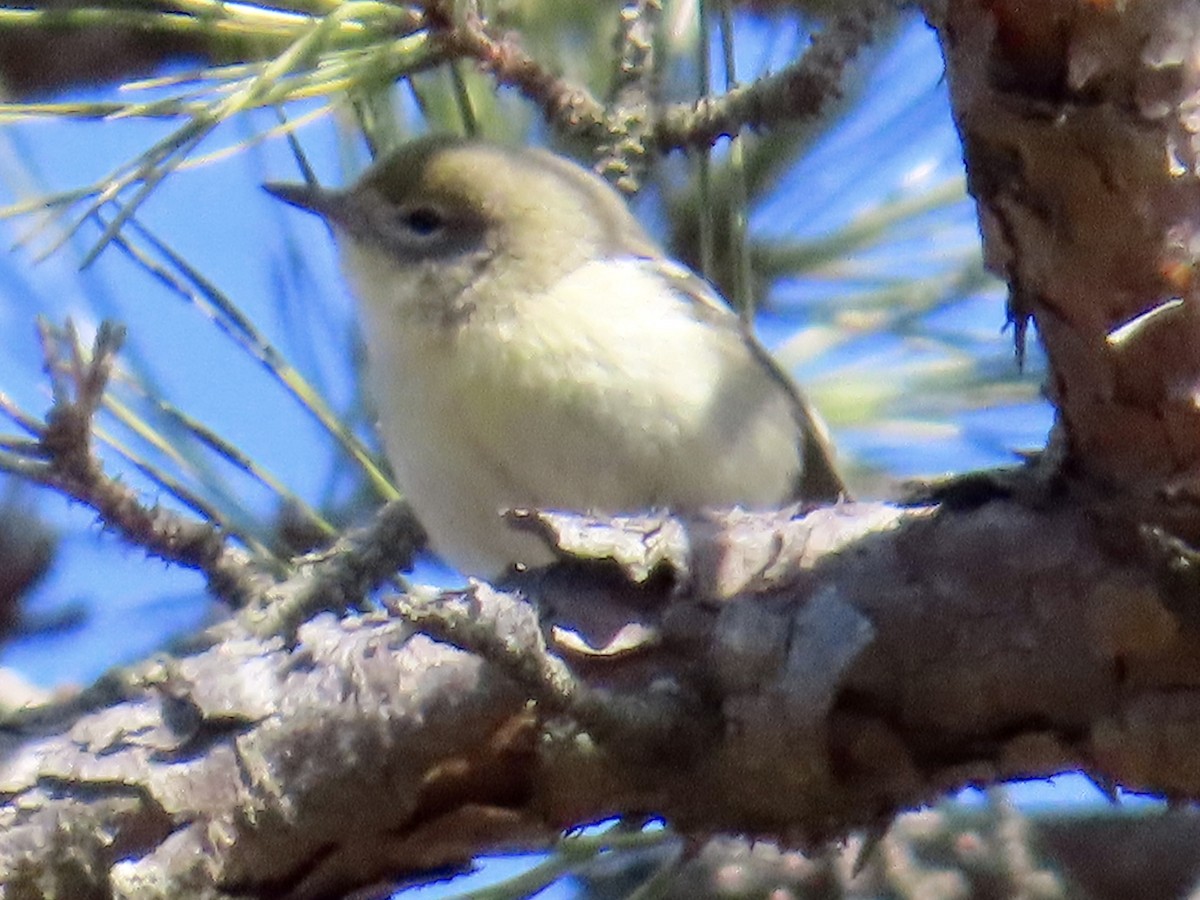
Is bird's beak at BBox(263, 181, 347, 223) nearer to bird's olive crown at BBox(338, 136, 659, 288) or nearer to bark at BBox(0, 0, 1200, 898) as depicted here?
bird's olive crown at BBox(338, 136, 659, 288)

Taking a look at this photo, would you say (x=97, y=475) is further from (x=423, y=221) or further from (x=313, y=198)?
(x=423, y=221)

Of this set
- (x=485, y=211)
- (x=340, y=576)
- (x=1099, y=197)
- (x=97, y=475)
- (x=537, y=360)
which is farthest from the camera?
(x=485, y=211)

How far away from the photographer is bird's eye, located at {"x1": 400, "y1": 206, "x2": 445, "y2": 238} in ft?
9.03

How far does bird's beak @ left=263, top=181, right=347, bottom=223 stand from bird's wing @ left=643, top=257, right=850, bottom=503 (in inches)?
19.0

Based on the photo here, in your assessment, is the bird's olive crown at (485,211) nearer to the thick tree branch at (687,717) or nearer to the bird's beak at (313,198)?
the bird's beak at (313,198)

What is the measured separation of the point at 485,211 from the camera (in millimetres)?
2736

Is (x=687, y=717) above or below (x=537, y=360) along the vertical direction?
below

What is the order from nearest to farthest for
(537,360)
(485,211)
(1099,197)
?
1. (1099,197)
2. (537,360)
3. (485,211)

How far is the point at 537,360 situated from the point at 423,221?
0.53 meters

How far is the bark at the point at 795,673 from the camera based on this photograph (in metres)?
1.33

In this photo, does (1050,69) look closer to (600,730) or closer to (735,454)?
(600,730)

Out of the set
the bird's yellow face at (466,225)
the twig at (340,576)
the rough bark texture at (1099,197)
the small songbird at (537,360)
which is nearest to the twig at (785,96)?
the small songbird at (537,360)

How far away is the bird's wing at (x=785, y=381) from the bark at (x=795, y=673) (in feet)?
3.20

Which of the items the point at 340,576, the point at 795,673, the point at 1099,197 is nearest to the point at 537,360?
the point at 340,576
